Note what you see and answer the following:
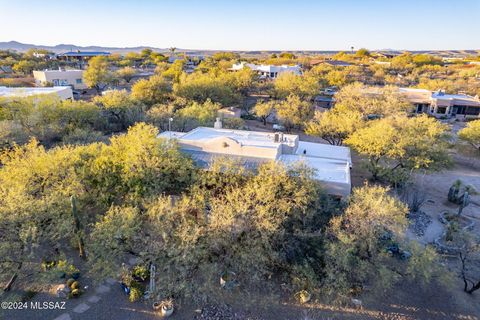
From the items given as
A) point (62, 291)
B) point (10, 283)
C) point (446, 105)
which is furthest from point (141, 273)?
point (446, 105)

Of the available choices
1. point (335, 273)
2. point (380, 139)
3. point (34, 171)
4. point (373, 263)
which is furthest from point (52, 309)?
point (380, 139)

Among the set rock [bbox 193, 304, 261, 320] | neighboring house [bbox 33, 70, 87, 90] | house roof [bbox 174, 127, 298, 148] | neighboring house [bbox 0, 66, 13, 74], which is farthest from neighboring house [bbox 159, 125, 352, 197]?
neighboring house [bbox 0, 66, 13, 74]

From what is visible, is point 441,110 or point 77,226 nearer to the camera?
point 77,226

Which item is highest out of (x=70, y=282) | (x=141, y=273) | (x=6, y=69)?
(x=6, y=69)

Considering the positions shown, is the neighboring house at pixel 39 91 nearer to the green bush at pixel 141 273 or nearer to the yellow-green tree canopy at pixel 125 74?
the yellow-green tree canopy at pixel 125 74

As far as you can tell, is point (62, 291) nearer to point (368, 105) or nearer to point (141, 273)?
point (141, 273)

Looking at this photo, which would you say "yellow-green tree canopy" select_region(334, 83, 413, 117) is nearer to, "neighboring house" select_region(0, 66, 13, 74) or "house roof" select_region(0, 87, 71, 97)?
"house roof" select_region(0, 87, 71, 97)
